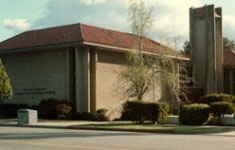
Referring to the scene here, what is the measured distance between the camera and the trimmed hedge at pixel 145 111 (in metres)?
30.6

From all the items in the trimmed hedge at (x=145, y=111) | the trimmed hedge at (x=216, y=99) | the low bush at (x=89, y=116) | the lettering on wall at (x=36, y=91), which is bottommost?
the low bush at (x=89, y=116)

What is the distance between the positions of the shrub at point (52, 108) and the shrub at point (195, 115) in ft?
33.5

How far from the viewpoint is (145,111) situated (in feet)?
101

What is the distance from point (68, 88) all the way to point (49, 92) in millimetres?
2227

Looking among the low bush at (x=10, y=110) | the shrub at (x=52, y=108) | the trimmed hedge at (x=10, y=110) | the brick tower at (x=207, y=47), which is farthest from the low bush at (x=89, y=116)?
the brick tower at (x=207, y=47)

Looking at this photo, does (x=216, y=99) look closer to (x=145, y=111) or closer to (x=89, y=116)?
(x=89, y=116)

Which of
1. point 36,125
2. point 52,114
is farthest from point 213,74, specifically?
point 36,125

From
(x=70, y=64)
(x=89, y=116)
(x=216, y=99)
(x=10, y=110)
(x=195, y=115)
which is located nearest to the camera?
(x=195, y=115)

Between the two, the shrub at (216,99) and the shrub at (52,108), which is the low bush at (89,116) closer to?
the shrub at (52,108)

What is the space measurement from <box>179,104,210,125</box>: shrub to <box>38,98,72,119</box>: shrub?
1021 centimetres

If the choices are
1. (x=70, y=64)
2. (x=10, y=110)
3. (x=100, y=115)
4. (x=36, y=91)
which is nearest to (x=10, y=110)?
(x=10, y=110)

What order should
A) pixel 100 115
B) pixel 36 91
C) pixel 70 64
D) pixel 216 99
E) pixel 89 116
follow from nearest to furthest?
pixel 89 116, pixel 100 115, pixel 216 99, pixel 70 64, pixel 36 91

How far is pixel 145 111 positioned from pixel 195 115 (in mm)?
3042

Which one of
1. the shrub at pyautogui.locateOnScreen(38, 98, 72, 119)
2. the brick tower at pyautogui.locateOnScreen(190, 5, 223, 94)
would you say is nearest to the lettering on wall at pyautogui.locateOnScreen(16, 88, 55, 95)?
the shrub at pyautogui.locateOnScreen(38, 98, 72, 119)
